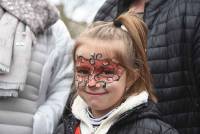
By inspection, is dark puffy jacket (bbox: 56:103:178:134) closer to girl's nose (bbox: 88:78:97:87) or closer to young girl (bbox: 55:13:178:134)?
young girl (bbox: 55:13:178:134)

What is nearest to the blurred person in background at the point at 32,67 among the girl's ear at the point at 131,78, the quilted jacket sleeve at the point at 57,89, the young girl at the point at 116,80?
the quilted jacket sleeve at the point at 57,89

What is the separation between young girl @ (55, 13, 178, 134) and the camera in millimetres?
2012

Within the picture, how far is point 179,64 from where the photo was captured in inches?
92.4

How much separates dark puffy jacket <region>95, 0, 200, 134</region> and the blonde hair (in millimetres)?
279

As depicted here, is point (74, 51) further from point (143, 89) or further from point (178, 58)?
point (178, 58)

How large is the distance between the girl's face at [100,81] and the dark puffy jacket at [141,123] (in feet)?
0.25

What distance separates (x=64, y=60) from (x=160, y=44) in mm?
654

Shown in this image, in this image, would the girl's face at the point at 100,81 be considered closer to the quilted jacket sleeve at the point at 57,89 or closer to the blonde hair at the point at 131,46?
the blonde hair at the point at 131,46

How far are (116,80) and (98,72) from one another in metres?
0.08

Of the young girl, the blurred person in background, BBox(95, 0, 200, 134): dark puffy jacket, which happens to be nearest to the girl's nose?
the young girl

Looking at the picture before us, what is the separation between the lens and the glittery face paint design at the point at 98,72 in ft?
6.72

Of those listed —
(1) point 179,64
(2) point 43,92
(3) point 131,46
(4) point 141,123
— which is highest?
(3) point 131,46

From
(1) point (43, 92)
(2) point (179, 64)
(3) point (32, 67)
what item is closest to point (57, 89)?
(1) point (43, 92)

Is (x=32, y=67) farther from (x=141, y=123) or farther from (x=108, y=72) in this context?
(x=141, y=123)
